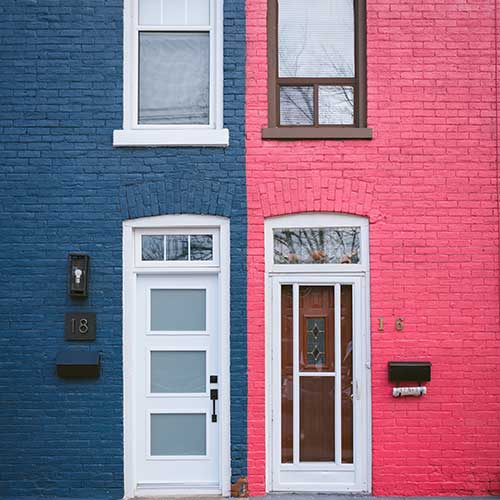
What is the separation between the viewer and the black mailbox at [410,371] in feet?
26.0

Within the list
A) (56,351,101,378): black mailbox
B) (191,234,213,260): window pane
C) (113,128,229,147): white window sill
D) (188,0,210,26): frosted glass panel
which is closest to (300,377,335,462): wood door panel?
(191,234,213,260): window pane

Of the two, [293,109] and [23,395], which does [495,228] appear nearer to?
[293,109]

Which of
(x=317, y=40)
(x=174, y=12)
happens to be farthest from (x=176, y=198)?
(x=317, y=40)

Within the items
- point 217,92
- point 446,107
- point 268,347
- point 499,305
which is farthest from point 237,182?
point 499,305

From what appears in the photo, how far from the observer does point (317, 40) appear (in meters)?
8.40

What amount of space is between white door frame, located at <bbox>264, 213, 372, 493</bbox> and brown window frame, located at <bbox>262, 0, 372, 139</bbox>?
0.84 m

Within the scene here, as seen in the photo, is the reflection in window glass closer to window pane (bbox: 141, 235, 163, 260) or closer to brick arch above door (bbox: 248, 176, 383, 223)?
brick arch above door (bbox: 248, 176, 383, 223)

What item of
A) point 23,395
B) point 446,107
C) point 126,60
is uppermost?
point 126,60

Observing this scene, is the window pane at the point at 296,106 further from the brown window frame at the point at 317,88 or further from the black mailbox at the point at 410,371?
the black mailbox at the point at 410,371

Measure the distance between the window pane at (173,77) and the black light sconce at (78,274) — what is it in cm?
159

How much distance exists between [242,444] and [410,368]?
1.87 metres

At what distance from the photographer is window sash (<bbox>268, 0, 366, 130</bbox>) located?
27.1ft

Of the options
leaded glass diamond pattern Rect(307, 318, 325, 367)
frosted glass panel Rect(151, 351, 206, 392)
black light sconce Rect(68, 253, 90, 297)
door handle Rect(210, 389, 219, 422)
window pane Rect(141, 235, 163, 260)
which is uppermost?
window pane Rect(141, 235, 163, 260)

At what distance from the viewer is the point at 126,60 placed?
824cm
